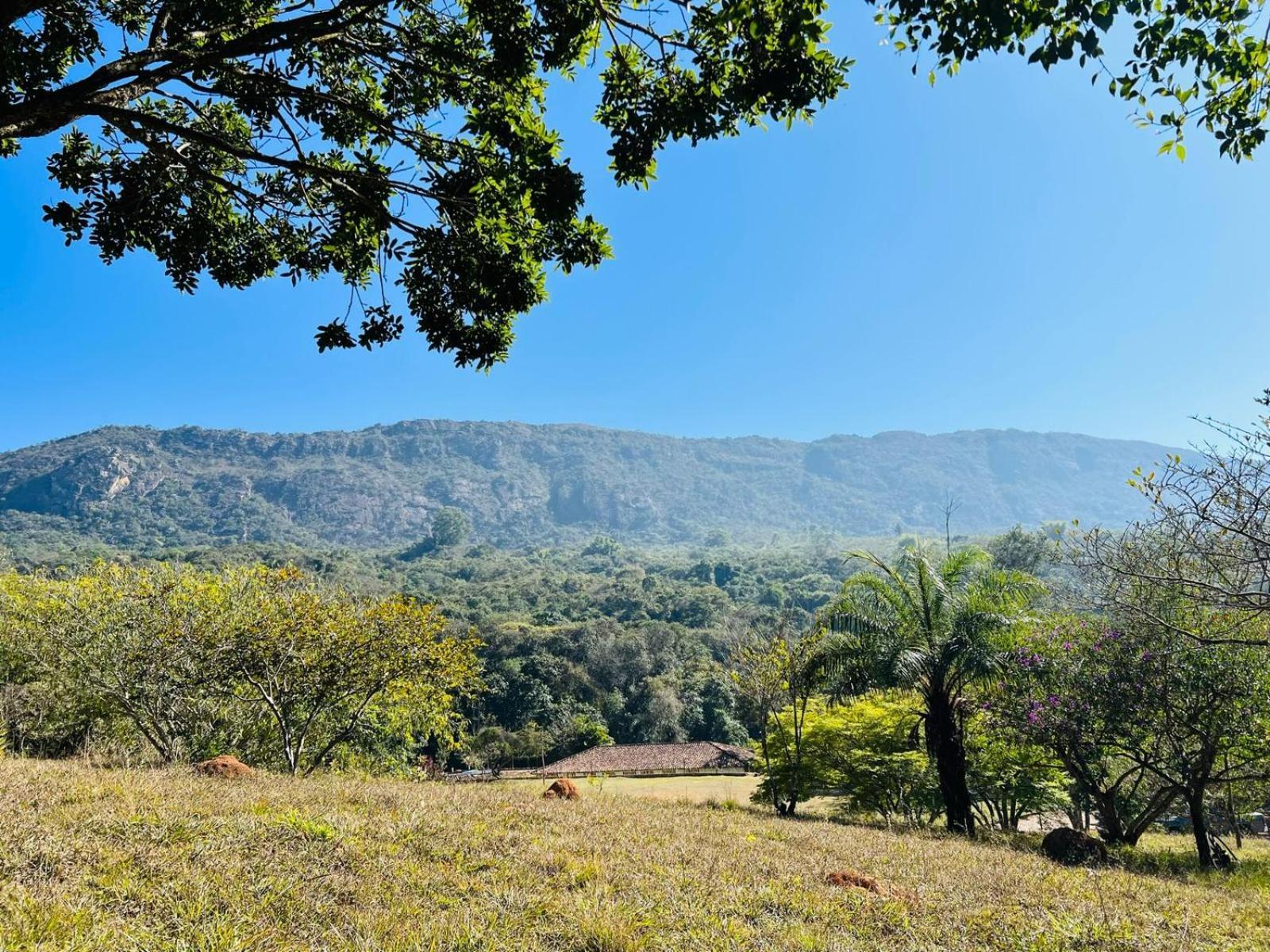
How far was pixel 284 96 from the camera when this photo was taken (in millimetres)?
5152

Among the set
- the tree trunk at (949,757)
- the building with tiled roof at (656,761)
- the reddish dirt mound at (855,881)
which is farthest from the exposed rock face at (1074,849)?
the building with tiled roof at (656,761)

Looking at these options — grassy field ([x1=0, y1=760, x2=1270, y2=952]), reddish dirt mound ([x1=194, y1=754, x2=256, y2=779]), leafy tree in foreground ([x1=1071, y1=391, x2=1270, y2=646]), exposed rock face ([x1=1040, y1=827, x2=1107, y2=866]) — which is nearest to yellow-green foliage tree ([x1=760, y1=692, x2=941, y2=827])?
exposed rock face ([x1=1040, y1=827, x2=1107, y2=866])

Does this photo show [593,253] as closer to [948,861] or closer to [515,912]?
[515,912]

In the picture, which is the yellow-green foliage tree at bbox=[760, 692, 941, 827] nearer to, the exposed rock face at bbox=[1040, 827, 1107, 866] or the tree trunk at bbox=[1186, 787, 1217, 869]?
the tree trunk at bbox=[1186, 787, 1217, 869]

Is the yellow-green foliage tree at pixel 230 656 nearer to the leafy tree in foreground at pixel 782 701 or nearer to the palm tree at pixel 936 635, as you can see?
the leafy tree in foreground at pixel 782 701

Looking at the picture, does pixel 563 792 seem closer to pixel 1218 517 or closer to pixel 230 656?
pixel 230 656

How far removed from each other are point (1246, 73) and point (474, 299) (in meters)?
5.67

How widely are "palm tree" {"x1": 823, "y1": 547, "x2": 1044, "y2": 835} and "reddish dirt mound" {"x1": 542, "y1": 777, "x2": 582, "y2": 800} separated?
706cm

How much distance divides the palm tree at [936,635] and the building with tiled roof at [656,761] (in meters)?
26.2

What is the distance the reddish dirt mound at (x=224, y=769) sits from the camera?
9.35 m

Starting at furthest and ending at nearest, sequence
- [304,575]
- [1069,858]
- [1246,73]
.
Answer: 1. [304,575]
2. [1069,858]
3. [1246,73]

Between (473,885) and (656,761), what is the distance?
136 feet

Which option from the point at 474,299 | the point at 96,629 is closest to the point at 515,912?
the point at 474,299

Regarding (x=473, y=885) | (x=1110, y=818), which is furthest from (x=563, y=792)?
(x=1110, y=818)
